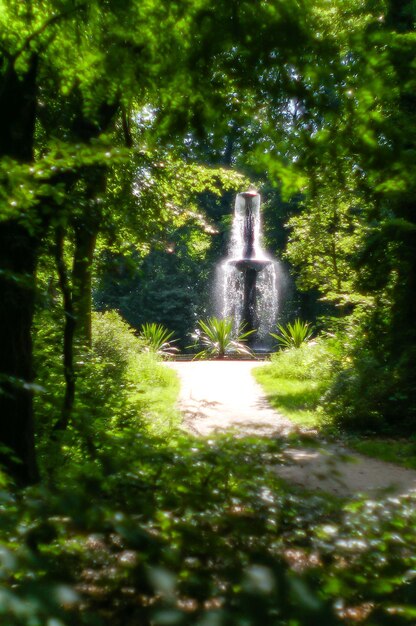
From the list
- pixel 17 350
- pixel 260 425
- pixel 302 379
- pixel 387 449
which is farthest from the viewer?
pixel 302 379

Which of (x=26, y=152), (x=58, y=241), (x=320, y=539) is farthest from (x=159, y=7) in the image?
(x=320, y=539)

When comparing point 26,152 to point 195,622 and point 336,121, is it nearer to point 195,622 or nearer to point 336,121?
point 336,121

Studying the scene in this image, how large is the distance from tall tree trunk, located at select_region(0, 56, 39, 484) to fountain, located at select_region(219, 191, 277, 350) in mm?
18358

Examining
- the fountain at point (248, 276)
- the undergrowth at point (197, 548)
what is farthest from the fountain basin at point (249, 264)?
the undergrowth at point (197, 548)

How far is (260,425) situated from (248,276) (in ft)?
66.0

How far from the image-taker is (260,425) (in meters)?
2.76

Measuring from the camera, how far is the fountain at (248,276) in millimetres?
22688

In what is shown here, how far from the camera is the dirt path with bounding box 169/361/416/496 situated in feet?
7.71

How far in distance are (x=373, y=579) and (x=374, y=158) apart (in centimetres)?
306

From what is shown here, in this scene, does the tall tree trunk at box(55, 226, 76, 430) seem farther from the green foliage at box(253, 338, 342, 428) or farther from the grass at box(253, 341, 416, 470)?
the green foliage at box(253, 338, 342, 428)

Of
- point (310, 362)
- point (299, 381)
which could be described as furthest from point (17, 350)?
point (310, 362)

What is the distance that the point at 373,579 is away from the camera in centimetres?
147

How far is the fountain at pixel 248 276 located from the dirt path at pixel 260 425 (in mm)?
4502

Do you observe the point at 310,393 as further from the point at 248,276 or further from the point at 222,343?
the point at 248,276
